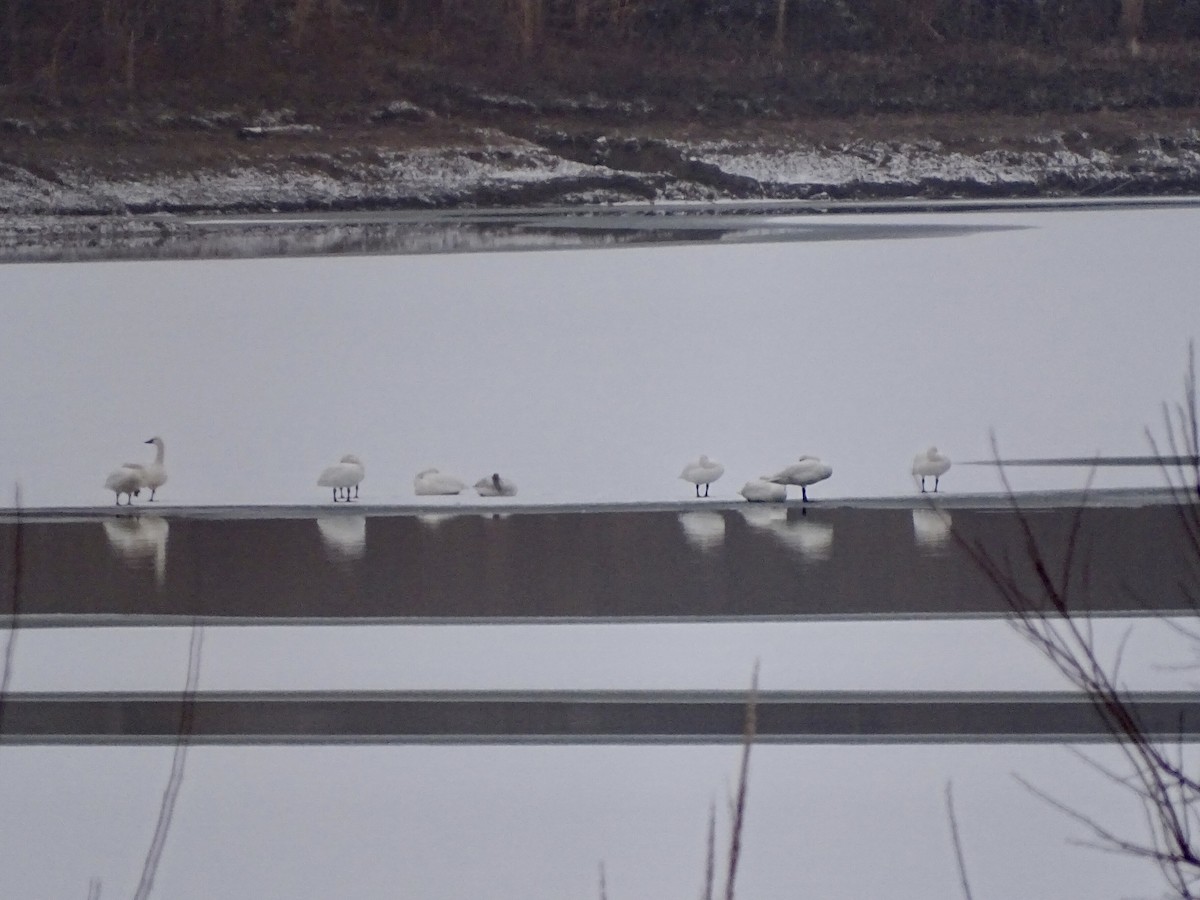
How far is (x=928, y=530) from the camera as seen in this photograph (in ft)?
16.3

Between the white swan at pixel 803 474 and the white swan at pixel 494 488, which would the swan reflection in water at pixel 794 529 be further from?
the white swan at pixel 494 488

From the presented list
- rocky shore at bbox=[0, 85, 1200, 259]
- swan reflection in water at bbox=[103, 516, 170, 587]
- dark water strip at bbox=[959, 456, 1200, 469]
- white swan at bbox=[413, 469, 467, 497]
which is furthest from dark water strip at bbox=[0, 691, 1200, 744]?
rocky shore at bbox=[0, 85, 1200, 259]

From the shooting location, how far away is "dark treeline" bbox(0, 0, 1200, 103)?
1333 cm

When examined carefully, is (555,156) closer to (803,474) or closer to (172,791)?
(803,474)

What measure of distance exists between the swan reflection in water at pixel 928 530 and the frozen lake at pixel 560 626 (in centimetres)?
2

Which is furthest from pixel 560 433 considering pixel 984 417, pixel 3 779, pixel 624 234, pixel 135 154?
pixel 624 234

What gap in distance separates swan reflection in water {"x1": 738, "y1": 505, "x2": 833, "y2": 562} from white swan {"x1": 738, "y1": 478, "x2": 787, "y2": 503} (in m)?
0.03

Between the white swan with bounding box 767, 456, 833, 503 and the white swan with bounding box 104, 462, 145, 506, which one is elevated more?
the white swan with bounding box 767, 456, 833, 503

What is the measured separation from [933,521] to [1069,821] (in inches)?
99.2

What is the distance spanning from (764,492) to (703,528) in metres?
0.37

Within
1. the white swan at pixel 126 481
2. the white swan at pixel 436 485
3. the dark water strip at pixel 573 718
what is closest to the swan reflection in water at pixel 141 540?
the white swan at pixel 126 481

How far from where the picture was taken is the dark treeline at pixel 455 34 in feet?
43.7

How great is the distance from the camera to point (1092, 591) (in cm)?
399

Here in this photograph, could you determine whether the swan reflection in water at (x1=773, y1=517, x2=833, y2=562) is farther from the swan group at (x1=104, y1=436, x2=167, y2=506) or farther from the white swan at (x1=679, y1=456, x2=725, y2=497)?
the swan group at (x1=104, y1=436, x2=167, y2=506)
